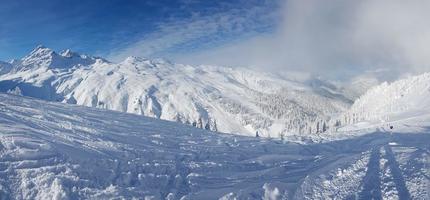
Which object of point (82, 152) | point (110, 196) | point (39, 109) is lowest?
point (110, 196)

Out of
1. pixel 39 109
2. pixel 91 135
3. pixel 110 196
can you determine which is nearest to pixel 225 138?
pixel 91 135

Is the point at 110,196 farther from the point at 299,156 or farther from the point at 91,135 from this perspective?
the point at 299,156

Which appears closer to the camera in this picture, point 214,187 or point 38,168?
point 38,168

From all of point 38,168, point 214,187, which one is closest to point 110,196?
point 38,168

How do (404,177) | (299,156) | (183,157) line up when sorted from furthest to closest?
(299,156) → (183,157) → (404,177)

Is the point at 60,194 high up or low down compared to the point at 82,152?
down

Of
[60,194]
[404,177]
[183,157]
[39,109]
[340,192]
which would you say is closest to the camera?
[60,194]
